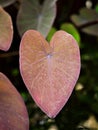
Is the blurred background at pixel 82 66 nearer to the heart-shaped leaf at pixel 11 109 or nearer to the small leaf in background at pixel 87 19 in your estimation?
the small leaf in background at pixel 87 19

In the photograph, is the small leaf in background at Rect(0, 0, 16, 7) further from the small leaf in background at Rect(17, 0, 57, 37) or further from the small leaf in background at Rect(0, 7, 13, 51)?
the small leaf in background at Rect(0, 7, 13, 51)

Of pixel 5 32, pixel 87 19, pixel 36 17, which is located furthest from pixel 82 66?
pixel 5 32

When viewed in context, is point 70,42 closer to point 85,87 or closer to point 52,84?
point 52,84

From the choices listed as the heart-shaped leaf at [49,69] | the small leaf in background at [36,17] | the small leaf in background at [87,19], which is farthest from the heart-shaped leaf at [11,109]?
the small leaf in background at [87,19]

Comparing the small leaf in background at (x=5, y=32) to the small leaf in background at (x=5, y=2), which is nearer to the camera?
the small leaf in background at (x=5, y=32)

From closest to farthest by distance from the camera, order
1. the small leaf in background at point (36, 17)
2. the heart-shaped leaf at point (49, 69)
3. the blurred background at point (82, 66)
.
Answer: the heart-shaped leaf at point (49, 69) → the small leaf in background at point (36, 17) → the blurred background at point (82, 66)

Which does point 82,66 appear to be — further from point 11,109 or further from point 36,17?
point 11,109

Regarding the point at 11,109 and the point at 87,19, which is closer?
the point at 11,109
